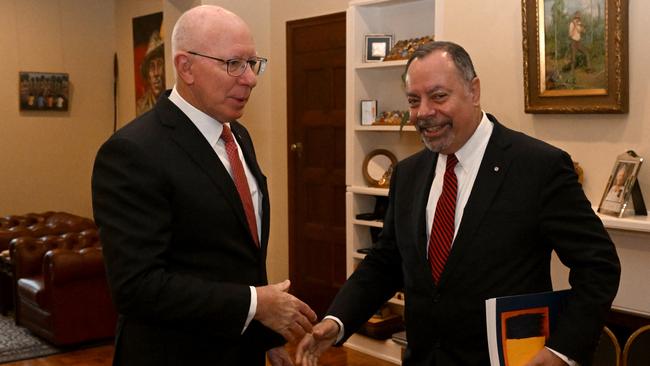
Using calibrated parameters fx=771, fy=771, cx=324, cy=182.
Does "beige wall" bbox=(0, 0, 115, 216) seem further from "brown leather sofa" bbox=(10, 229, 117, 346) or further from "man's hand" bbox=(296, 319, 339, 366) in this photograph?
"man's hand" bbox=(296, 319, 339, 366)

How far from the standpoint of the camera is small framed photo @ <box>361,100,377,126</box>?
5172 millimetres

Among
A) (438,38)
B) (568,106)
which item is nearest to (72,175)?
(438,38)

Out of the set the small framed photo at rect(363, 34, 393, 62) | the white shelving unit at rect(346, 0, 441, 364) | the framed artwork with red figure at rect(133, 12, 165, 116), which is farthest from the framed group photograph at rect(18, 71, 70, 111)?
the small framed photo at rect(363, 34, 393, 62)

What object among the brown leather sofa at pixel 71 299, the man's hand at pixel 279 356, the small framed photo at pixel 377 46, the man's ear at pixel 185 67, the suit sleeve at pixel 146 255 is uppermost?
the small framed photo at pixel 377 46

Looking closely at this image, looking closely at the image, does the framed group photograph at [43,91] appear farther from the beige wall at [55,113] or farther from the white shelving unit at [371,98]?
the white shelving unit at [371,98]

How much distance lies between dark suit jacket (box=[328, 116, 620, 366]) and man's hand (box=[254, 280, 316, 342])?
387 mm

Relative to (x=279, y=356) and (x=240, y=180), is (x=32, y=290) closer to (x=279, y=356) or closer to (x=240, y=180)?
(x=279, y=356)

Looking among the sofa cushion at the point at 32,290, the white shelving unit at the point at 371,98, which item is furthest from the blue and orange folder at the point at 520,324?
the sofa cushion at the point at 32,290

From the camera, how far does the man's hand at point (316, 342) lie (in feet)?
7.41

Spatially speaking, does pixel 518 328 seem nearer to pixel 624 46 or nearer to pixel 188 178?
pixel 188 178

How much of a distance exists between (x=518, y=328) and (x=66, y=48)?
7990mm

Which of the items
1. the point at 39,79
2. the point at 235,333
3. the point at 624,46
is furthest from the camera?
the point at 39,79

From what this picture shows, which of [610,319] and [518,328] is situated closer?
[518,328]

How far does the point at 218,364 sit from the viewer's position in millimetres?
1999
